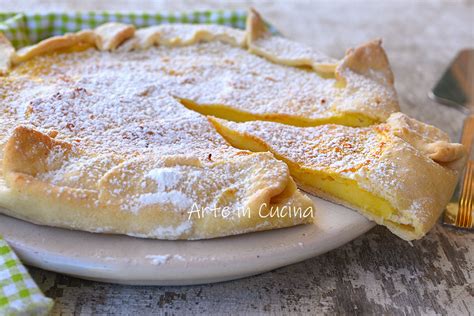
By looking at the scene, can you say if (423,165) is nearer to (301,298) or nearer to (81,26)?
(301,298)

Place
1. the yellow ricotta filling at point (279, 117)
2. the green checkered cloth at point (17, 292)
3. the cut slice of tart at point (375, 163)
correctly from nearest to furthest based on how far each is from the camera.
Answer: the green checkered cloth at point (17, 292)
the cut slice of tart at point (375, 163)
the yellow ricotta filling at point (279, 117)

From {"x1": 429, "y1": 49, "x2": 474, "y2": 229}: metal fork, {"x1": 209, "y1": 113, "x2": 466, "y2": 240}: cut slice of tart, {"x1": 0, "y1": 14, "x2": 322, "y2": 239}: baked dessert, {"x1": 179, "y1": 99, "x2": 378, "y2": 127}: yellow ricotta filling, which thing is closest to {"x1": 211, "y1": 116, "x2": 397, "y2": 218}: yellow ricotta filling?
{"x1": 209, "y1": 113, "x2": 466, "y2": 240}: cut slice of tart

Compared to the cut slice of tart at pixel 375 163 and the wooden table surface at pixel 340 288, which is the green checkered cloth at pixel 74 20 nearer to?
the cut slice of tart at pixel 375 163

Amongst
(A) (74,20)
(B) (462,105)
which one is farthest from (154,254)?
(B) (462,105)

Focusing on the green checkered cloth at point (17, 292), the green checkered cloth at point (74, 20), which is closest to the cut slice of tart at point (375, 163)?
the green checkered cloth at point (17, 292)

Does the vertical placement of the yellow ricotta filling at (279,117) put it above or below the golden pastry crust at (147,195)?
below
